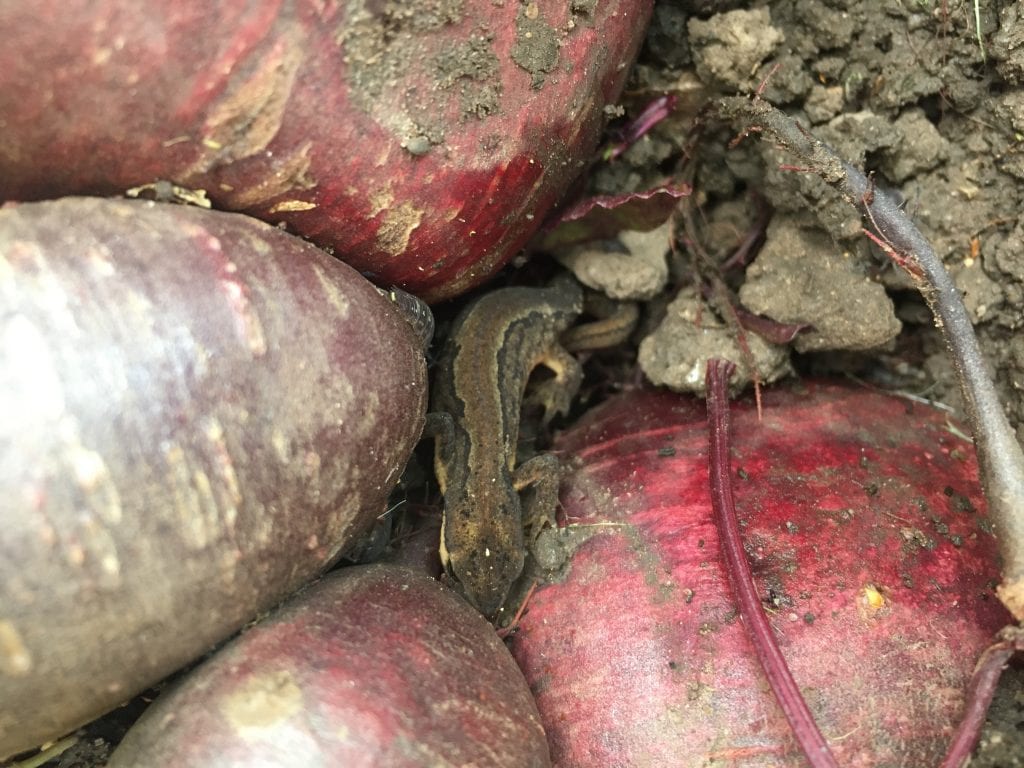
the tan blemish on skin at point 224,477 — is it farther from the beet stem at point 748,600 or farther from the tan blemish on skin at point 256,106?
the beet stem at point 748,600

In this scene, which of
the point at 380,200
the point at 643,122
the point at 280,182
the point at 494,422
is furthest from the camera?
the point at 494,422

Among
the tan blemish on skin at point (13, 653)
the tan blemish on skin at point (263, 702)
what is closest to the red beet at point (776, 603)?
the tan blemish on skin at point (263, 702)

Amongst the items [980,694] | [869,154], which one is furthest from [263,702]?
[869,154]

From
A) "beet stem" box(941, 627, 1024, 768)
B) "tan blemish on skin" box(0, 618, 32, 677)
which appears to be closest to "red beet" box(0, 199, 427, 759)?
"tan blemish on skin" box(0, 618, 32, 677)

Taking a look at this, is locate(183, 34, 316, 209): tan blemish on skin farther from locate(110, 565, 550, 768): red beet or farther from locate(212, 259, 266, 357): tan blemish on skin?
locate(110, 565, 550, 768): red beet

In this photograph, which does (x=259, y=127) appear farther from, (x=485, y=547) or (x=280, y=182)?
(x=485, y=547)

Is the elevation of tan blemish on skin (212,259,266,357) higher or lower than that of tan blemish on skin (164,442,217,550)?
higher

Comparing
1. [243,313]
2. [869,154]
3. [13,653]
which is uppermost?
[869,154]

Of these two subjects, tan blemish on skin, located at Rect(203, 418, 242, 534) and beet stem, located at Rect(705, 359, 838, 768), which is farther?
beet stem, located at Rect(705, 359, 838, 768)
